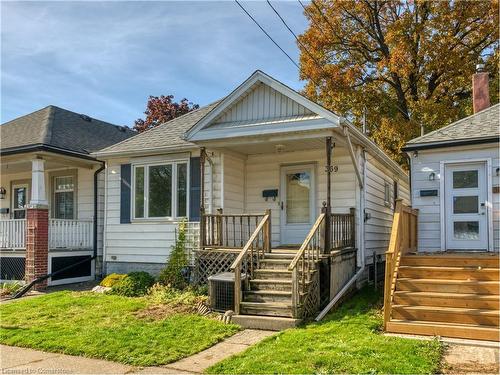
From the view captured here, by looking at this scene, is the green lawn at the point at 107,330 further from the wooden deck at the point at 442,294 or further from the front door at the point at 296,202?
the front door at the point at 296,202

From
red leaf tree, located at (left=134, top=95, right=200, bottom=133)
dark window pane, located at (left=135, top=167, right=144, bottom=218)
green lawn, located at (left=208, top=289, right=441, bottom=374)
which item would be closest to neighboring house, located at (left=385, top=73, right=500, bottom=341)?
green lawn, located at (left=208, top=289, right=441, bottom=374)

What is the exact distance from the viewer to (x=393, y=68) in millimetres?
19438

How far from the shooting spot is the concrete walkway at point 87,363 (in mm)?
5914

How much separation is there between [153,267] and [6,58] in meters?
6.02

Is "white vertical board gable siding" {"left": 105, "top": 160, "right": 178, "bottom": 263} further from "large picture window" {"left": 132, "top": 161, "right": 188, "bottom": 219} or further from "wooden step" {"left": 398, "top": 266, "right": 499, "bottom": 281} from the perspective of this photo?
"wooden step" {"left": 398, "top": 266, "right": 499, "bottom": 281}

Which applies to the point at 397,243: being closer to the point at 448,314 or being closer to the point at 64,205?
the point at 448,314

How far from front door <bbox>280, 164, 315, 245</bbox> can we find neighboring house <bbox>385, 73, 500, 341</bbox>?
2.40 meters

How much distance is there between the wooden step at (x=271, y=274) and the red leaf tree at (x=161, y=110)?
870 inches

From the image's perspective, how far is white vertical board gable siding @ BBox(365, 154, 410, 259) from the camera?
1176 cm

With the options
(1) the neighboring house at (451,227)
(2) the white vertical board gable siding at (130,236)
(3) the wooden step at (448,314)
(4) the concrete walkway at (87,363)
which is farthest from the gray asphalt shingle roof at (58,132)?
(3) the wooden step at (448,314)

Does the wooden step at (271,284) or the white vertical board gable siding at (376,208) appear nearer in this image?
the wooden step at (271,284)

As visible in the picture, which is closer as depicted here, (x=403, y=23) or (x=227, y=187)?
(x=227, y=187)

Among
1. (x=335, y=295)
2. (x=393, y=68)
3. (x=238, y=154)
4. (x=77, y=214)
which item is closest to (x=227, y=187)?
(x=238, y=154)

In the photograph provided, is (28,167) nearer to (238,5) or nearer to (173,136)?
(173,136)
